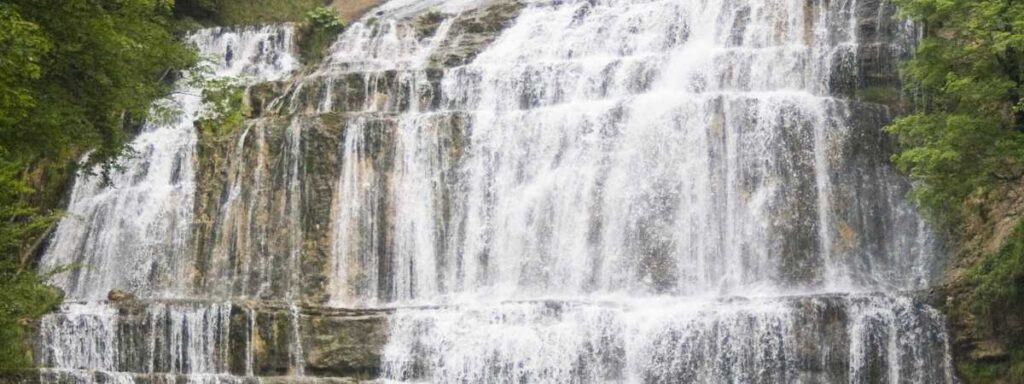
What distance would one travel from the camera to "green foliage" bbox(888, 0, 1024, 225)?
1889 cm

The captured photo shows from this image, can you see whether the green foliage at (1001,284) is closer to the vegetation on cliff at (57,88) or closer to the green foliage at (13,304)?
the vegetation on cliff at (57,88)

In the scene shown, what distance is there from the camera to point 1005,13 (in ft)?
62.4

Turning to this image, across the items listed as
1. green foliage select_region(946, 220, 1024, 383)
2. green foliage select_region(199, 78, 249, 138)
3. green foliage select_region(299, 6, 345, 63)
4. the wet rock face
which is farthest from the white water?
green foliage select_region(946, 220, 1024, 383)

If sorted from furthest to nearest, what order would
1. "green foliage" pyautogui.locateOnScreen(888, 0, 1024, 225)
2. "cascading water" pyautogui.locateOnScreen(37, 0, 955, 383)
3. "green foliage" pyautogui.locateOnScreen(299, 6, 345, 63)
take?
"green foliage" pyautogui.locateOnScreen(299, 6, 345, 63), "cascading water" pyautogui.locateOnScreen(37, 0, 955, 383), "green foliage" pyautogui.locateOnScreen(888, 0, 1024, 225)

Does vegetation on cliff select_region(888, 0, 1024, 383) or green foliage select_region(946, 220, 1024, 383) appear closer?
vegetation on cliff select_region(888, 0, 1024, 383)

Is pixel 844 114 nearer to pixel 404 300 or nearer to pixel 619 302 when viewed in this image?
pixel 619 302

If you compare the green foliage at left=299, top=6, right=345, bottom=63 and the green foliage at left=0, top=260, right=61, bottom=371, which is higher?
the green foliage at left=299, top=6, right=345, bottom=63

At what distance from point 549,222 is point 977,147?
959 centimetres

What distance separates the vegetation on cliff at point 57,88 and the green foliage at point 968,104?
12.4 metres

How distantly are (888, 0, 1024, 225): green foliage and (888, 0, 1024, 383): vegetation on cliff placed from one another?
15 millimetres

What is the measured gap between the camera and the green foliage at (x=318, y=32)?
3680 cm

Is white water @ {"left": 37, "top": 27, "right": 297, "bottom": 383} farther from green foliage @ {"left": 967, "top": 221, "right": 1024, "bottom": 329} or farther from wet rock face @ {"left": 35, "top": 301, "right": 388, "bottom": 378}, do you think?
green foliage @ {"left": 967, "top": 221, "right": 1024, "bottom": 329}

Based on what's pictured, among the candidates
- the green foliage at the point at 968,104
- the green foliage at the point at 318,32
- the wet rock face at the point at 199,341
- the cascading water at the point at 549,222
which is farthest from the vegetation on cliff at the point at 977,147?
the green foliage at the point at 318,32

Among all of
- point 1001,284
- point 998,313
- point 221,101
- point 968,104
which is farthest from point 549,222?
point 1001,284
